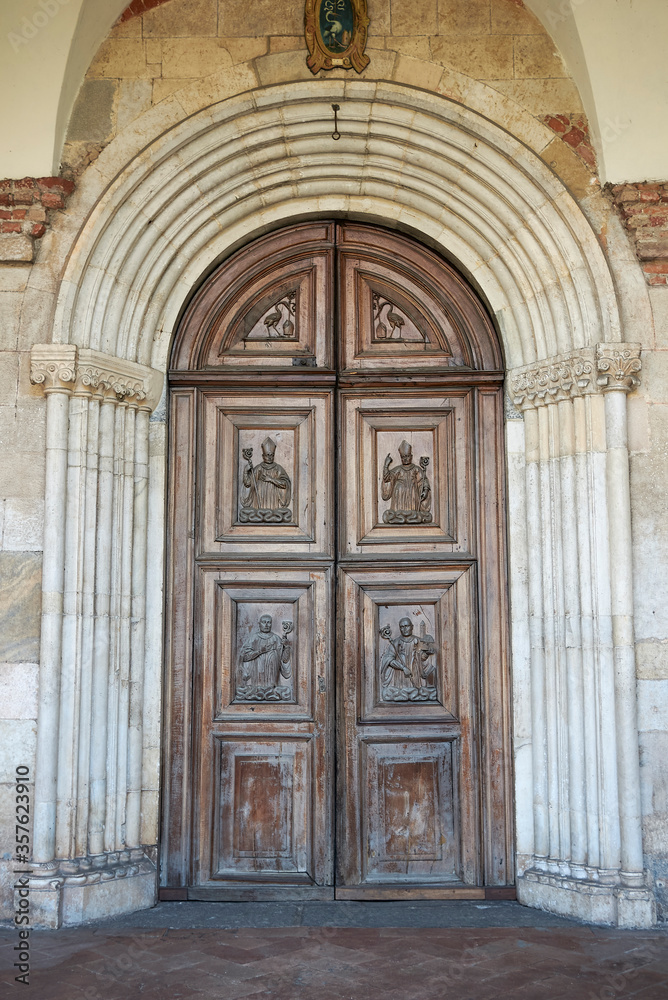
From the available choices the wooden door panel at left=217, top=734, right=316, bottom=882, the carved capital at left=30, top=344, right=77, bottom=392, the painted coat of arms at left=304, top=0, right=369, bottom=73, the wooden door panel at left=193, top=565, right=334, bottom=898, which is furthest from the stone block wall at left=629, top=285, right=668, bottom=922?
the carved capital at left=30, top=344, right=77, bottom=392

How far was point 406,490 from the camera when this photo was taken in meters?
5.18

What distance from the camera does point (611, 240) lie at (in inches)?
190

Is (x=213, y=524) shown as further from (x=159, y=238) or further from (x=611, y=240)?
(x=611, y=240)

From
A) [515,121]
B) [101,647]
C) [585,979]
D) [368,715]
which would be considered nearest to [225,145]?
[515,121]

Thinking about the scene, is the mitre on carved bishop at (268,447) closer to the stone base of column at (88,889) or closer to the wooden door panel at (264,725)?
the wooden door panel at (264,725)

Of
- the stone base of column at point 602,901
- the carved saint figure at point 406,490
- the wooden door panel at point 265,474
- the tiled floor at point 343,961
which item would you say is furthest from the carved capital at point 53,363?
the stone base of column at point 602,901

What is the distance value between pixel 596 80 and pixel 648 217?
2.58ft

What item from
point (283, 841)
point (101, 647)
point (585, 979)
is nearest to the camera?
point (585, 979)

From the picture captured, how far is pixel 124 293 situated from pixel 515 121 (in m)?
2.34

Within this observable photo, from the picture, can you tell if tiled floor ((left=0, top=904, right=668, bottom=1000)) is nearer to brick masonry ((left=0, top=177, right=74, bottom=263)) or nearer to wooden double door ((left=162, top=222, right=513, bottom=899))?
wooden double door ((left=162, top=222, right=513, bottom=899))

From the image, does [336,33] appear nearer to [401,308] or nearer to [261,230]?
[261,230]

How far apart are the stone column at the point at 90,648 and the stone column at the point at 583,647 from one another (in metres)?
2.11

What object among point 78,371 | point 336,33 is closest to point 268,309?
point 78,371

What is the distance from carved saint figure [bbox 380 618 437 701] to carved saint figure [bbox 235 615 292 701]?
0.55m
